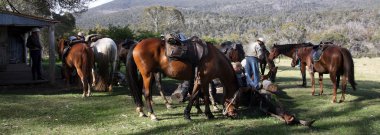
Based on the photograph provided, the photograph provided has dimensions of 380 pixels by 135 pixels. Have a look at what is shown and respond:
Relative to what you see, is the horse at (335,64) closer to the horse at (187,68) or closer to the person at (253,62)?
the person at (253,62)

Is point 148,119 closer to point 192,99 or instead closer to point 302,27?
point 192,99

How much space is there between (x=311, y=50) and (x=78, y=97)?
713 centimetres

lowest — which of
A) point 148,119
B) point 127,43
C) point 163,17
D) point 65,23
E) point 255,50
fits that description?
point 148,119

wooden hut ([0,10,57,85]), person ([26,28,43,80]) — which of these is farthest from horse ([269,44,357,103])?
person ([26,28,43,80])

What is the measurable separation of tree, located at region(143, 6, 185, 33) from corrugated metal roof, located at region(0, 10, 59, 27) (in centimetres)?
5574

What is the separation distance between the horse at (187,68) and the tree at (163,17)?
60985mm

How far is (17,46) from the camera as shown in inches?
787

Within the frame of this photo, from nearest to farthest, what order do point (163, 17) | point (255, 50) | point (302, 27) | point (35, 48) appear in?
point (255, 50) → point (35, 48) → point (163, 17) → point (302, 27)

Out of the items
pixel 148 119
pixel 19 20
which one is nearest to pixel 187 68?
pixel 148 119

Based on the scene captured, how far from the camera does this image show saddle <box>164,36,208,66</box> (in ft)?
25.2

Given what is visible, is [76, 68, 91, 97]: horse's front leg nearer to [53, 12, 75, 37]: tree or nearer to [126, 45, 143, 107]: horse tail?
[126, 45, 143, 107]: horse tail

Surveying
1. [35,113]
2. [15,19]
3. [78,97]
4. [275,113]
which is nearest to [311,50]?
[275,113]

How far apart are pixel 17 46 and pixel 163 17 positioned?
50872 mm

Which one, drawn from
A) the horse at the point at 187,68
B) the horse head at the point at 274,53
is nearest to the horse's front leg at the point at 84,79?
the horse at the point at 187,68
